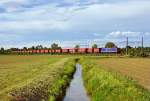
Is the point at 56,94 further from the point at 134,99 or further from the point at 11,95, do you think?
the point at 134,99

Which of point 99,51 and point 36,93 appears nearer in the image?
point 36,93

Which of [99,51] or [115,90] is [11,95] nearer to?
[115,90]

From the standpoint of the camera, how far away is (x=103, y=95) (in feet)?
68.7

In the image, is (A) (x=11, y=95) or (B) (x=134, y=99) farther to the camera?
(A) (x=11, y=95)

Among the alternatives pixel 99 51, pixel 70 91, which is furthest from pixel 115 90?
pixel 99 51

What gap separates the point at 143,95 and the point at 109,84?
22.0 ft

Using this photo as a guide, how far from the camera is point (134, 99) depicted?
1720 cm

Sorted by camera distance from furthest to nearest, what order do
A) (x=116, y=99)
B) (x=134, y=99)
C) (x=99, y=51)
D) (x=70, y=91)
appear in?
(x=99, y=51) < (x=70, y=91) < (x=116, y=99) < (x=134, y=99)

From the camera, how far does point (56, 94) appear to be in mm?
23484

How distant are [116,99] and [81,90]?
31.6ft

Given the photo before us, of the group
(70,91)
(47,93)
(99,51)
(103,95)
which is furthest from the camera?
(99,51)

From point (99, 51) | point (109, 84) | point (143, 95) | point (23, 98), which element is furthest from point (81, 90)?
point (99, 51)

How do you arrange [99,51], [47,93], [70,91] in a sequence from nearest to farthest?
[47,93]
[70,91]
[99,51]

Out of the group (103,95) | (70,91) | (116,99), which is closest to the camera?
(116,99)
